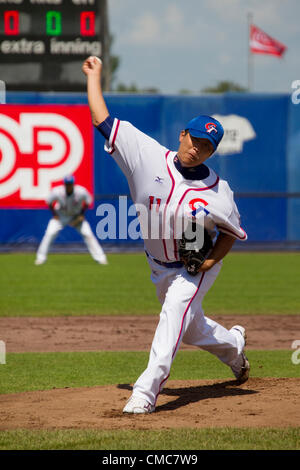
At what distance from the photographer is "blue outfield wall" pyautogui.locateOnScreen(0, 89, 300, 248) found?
20375 millimetres

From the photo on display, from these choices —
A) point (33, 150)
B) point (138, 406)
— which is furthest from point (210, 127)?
point (33, 150)

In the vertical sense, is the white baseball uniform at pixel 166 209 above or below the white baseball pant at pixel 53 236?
above

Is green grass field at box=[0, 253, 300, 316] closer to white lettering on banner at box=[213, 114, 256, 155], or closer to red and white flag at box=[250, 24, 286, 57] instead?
white lettering on banner at box=[213, 114, 256, 155]

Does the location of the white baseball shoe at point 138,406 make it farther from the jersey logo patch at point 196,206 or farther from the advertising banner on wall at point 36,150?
the advertising banner on wall at point 36,150

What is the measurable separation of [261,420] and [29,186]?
15.8 meters

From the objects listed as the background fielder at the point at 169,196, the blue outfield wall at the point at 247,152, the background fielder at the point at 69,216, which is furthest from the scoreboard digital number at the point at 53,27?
the background fielder at the point at 169,196

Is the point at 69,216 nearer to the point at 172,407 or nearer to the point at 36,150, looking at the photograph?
the point at 36,150

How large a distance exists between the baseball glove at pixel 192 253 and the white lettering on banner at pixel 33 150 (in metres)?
15.2

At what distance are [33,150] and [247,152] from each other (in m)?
5.59

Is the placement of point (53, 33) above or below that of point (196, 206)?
above

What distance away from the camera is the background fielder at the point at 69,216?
16531 mm

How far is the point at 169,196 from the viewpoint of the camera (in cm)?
485

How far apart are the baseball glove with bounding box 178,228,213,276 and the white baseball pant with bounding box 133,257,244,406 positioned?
0.08 meters

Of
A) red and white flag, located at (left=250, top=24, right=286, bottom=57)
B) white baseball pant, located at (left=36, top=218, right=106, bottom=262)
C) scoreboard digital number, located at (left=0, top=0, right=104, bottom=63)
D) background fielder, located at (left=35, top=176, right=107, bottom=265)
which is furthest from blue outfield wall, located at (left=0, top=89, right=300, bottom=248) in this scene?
red and white flag, located at (left=250, top=24, right=286, bottom=57)
